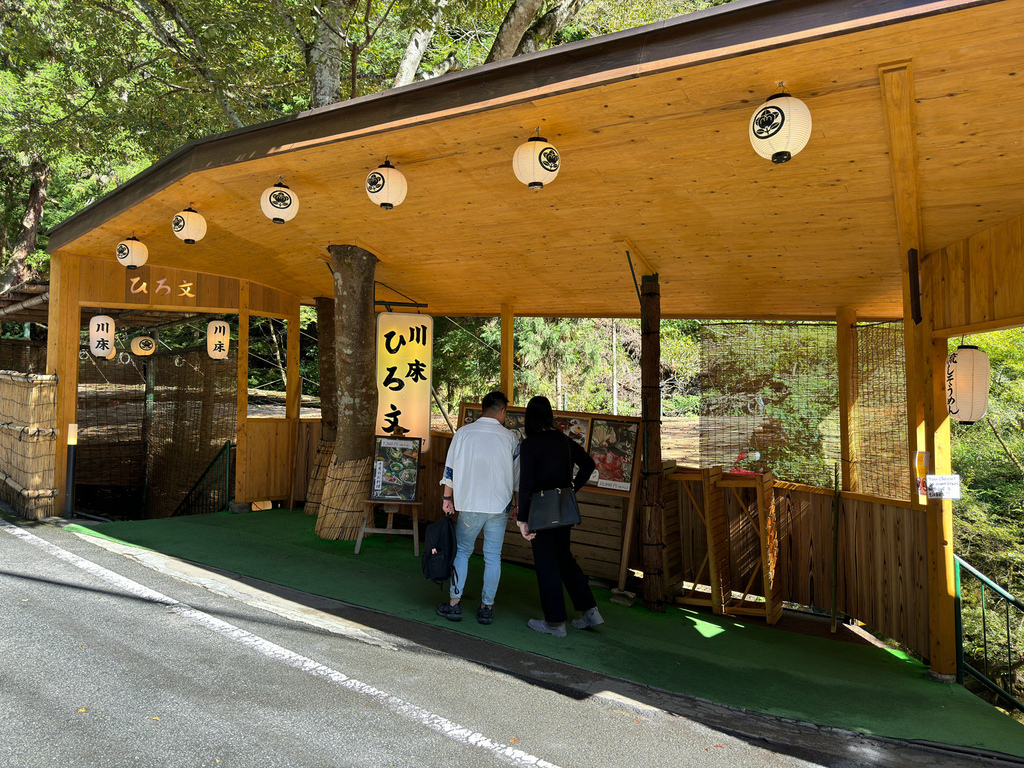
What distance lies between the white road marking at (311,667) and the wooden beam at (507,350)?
516 cm

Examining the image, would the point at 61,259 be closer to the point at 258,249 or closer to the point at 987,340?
the point at 258,249

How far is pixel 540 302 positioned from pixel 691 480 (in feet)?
12.9

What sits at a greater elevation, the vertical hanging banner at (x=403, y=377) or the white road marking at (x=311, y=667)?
the vertical hanging banner at (x=403, y=377)

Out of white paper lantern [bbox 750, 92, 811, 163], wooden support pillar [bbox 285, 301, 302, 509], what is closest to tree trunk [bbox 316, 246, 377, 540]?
wooden support pillar [bbox 285, 301, 302, 509]

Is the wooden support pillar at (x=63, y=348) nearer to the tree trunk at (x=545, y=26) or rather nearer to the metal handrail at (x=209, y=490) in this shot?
the metal handrail at (x=209, y=490)

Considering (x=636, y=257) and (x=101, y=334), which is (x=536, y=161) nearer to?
(x=636, y=257)

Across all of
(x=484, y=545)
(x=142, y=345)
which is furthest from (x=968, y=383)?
(x=142, y=345)

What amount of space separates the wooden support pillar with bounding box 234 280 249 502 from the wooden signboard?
10.3ft

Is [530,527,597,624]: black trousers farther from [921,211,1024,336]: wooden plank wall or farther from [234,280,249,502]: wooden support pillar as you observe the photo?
[234,280,249,502]: wooden support pillar

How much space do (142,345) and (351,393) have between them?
7810 mm

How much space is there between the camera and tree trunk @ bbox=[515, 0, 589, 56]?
9211 mm

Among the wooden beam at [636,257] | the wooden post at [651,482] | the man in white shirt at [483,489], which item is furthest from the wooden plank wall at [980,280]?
the man in white shirt at [483,489]

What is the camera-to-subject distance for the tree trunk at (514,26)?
8219 millimetres

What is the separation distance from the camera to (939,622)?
4590mm
